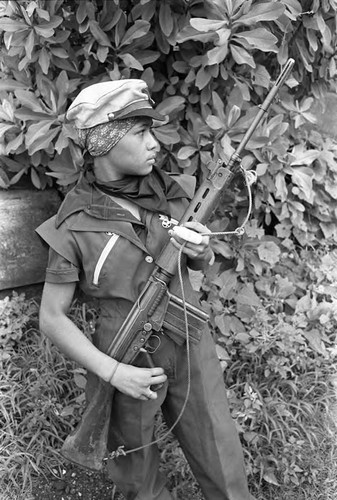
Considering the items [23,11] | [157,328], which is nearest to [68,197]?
[157,328]

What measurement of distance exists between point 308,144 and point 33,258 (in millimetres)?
1780

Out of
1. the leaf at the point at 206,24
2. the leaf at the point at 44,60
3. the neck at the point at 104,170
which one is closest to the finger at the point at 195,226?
the neck at the point at 104,170

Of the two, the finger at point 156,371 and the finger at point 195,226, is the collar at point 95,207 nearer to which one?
the finger at point 195,226

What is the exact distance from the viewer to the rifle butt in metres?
1.98

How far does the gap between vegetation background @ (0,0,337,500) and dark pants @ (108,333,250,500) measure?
568 mm

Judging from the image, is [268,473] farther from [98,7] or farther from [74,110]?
[98,7]

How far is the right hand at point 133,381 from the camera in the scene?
1.86 metres

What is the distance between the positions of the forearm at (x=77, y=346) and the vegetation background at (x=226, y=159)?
2.48 ft

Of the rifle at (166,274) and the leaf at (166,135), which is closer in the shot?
the rifle at (166,274)

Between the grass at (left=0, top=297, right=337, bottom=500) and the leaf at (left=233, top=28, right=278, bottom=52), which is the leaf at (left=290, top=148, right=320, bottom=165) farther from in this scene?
the grass at (left=0, top=297, right=337, bottom=500)

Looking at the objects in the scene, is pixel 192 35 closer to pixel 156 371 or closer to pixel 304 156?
pixel 304 156

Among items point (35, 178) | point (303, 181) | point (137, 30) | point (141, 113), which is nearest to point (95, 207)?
point (141, 113)

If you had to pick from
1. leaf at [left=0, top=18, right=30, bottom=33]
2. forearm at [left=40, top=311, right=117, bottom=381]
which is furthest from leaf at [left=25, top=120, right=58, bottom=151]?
forearm at [left=40, top=311, right=117, bottom=381]

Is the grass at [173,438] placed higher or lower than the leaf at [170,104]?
lower
